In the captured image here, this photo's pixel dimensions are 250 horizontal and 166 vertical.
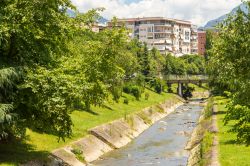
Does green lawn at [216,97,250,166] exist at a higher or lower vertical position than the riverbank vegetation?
lower

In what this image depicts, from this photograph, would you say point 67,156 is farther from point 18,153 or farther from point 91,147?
point 91,147

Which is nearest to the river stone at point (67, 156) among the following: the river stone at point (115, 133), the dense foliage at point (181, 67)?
the river stone at point (115, 133)

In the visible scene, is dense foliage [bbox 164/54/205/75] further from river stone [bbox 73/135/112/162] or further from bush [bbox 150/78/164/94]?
river stone [bbox 73/135/112/162]

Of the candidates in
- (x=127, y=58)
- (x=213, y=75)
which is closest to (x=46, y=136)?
(x=213, y=75)

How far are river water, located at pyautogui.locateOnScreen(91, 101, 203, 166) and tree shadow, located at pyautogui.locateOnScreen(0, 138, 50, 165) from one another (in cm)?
658

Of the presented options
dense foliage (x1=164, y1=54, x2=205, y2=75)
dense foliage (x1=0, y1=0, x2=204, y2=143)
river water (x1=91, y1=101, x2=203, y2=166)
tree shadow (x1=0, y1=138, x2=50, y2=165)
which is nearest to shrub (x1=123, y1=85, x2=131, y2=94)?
river water (x1=91, y1=101, x2=203, y2=166)

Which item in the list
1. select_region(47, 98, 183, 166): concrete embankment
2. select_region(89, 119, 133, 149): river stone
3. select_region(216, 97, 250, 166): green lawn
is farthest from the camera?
select_region(89, 119, 133, 149): river stone

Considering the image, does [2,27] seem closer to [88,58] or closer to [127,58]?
[88,58]

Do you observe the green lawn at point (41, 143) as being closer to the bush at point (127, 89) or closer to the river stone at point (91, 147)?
the river stone at point (91, 147)

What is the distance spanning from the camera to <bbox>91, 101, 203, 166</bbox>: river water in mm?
37906

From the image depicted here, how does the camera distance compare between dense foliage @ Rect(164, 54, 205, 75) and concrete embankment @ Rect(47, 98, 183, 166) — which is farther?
dense foliage @ Rect(164, 54, 205, 75)

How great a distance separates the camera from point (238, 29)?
107 feet

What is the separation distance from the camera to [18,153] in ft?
97.6

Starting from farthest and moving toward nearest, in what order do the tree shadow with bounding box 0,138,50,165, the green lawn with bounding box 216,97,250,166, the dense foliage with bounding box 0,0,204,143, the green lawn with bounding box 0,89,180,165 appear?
the green lawn with bounding box 0,89,180,165 → the tree shadow with bounding box 0,138,50,165 → the green lawn with bounding box 216,97,250,166 → the dense foliage with bounding box 0,0,204,143
